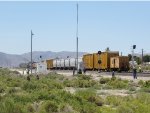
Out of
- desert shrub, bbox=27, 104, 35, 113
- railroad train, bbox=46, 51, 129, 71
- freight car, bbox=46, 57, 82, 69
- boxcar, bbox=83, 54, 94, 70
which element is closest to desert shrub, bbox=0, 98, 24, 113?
desert shrub, bbox=27, 104, 35, 113

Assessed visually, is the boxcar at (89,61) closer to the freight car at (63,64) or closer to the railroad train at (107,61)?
the railroad train at (107,61)

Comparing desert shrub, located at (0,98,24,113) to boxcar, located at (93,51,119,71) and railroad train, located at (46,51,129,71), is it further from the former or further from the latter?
boxcar, located at (93,51,119,71)

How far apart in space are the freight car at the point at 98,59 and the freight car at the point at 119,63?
1072mm

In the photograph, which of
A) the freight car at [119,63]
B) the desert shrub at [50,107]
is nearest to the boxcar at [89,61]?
the freight car at [119,63]

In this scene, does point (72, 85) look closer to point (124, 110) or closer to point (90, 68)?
point (124, 110)

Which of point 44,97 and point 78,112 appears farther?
point 44,97

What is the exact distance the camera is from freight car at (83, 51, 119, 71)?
8028cm

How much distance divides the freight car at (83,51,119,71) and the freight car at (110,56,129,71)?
1.07m

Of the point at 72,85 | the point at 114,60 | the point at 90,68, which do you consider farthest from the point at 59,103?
the point at 90,68

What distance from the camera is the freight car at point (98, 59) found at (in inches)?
3160

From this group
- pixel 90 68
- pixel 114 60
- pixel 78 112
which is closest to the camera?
pixel 78 112

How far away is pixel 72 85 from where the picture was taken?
41.3m

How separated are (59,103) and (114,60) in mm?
58073

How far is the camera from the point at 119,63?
254ft
